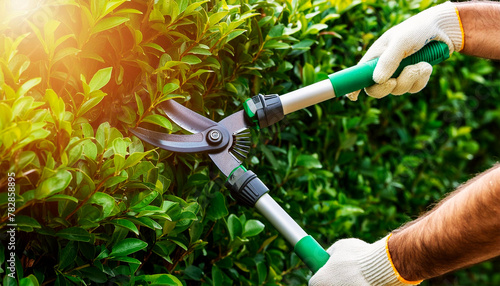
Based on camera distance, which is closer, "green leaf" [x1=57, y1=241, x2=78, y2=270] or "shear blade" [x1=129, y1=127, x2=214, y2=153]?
"green leaf" [x1=57, y1=241, x2=78, y2=270]

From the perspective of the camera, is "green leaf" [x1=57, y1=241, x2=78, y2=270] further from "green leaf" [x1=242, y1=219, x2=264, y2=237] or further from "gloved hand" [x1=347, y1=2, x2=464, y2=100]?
"gloved hand" [x1=347, y1=2, x2=464, y2=100]

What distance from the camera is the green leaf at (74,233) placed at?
1.31 m

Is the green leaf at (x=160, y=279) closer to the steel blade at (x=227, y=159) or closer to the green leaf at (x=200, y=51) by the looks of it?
the steel blade at (x=227, y=159)

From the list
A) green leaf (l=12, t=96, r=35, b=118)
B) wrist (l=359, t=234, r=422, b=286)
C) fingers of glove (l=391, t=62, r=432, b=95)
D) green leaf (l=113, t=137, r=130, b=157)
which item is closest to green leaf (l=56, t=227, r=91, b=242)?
green leaf (l=113, t=137, r=130, b=157)

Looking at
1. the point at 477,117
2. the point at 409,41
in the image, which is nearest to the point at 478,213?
the point at 409,41

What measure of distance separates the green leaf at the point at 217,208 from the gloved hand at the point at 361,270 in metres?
0.40

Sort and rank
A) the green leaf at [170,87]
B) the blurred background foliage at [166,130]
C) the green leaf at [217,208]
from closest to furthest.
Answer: the blurred background foliage at [166,130], the green leaf at [170,87], the green leaf at [217,208]

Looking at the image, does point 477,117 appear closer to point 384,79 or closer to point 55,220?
point 384,79

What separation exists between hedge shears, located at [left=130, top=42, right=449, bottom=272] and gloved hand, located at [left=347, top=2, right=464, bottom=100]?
0.14 meters

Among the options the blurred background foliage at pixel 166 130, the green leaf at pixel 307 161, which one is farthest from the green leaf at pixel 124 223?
the green leaf at pixel 307 161

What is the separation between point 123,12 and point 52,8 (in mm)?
204

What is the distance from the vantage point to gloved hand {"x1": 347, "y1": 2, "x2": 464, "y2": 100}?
6.02 ft

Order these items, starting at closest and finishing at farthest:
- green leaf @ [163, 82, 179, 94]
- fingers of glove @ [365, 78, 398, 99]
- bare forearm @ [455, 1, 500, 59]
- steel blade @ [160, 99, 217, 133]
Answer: green leaf @ [163, 82, 179, 94]
steel blade @ [160, 99, 217, 133]
fingers of glove @ [365, 78, 398, 99]
bare forearm @ [455, 1, 500, 59]

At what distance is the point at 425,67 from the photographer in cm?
187
